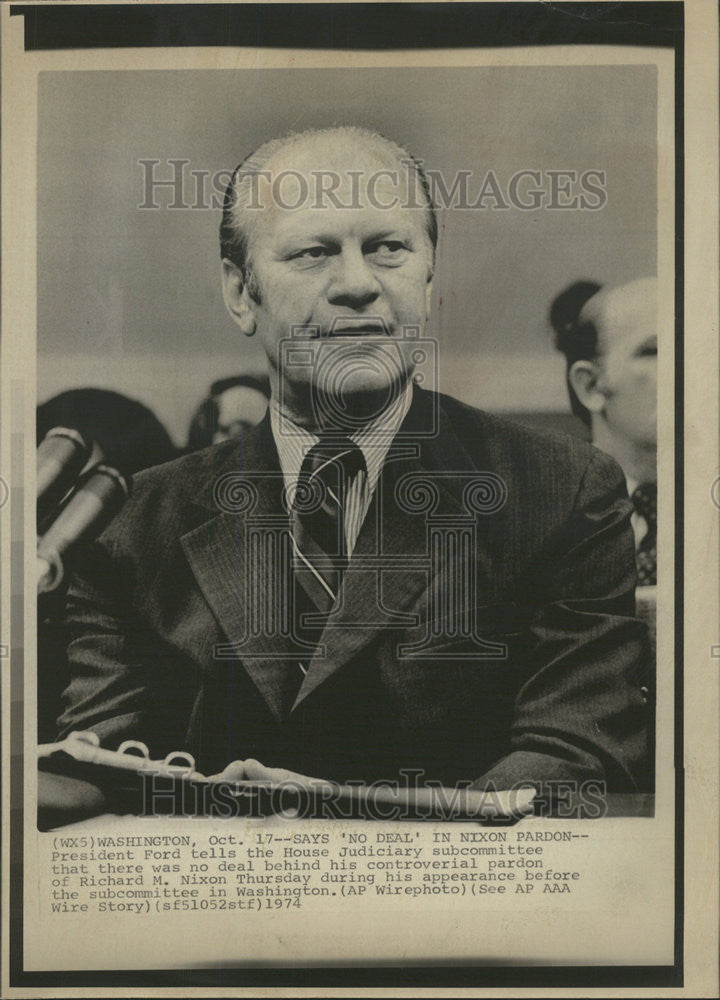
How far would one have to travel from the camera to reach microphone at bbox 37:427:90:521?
1874 millimetres

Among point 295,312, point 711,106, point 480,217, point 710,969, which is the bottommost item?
point 710,969

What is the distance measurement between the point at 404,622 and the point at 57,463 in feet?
2.81

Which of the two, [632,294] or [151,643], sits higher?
[632,294]

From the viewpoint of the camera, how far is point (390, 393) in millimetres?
1865

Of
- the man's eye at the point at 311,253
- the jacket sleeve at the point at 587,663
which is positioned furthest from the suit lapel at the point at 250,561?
the jacket sleeve at the point at 587,663

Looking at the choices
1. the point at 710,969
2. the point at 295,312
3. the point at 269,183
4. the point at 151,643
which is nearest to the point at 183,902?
the point at 151,643

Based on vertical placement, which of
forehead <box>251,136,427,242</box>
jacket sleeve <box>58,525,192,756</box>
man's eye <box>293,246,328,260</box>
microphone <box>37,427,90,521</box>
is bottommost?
jacket sleeve <box>58,525,192,756</box>

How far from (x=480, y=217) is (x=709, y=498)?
0.82 m

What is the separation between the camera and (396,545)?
1846mm

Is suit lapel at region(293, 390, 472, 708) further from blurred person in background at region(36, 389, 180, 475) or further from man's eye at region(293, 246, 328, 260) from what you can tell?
blurred person in background at region(36, 389, 180, 475)

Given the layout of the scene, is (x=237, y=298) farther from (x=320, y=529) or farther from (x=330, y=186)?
(x=320, y=529)

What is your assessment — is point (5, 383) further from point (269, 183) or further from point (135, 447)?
point (269, 183)

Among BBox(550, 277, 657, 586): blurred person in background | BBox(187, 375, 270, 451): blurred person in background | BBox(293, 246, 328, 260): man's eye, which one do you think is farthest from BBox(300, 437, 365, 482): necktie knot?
BBox(550, 277, 657, 586): blurred person in background

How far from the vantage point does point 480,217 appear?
1870 millimetres
